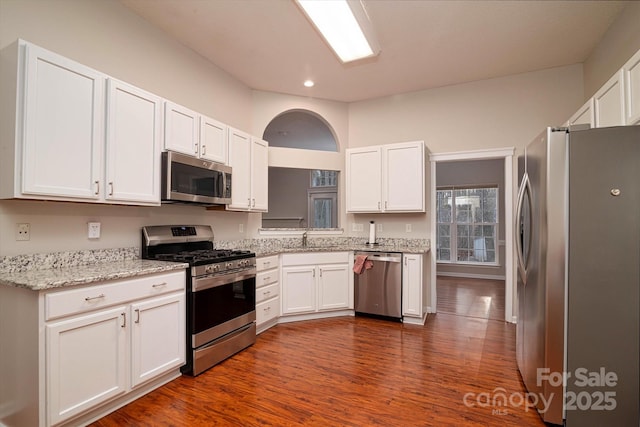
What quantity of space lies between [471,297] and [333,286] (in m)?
2.66

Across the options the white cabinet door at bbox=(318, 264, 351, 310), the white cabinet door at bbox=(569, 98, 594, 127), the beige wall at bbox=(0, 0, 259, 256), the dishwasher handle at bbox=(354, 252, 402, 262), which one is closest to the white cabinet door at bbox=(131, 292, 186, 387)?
the beige wall at bbox=(0, 0, 259, 256)

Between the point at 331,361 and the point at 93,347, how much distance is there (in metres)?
1.75

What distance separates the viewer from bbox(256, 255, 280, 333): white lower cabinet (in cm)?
340

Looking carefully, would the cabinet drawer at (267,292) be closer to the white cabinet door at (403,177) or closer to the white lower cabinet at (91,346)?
the white lower cabinet at (91,346)

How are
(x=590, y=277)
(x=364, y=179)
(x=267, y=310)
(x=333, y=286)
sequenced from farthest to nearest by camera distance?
1. (x=364, y=179)
2. (x=333, y=286)
3. (x=267, y=310)
4. (x=590, y=277)

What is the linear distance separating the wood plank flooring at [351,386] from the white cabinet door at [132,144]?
1.46 meters

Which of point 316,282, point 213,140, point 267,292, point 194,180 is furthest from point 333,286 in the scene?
point 213,140

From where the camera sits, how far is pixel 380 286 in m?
3.90

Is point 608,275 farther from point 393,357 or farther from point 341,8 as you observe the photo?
point 341,8

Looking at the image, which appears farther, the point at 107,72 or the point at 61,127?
the point at 107,72

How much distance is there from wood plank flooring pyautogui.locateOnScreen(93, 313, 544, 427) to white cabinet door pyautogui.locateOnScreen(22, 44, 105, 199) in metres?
1.48

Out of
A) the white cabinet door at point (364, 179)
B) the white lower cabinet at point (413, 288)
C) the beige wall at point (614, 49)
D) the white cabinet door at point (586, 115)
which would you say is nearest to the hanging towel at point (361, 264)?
the white lower cabinet at point (413, 288)

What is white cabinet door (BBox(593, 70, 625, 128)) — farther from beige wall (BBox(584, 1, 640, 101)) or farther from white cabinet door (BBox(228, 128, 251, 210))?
white cabinet door (BBox(228, 128, 251, 210))

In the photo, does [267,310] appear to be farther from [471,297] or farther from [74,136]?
[471,297]
